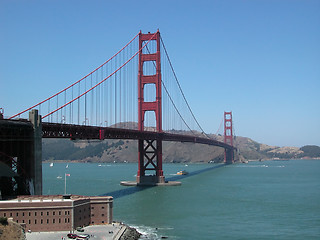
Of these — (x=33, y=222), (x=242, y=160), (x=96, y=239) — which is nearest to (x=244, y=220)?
(x=96, y=239)

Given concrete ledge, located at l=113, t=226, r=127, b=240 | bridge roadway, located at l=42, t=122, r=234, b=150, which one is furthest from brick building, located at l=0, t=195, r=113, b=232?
bridge roadway, located at l=42, t=122, r=234, b=150

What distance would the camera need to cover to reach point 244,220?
1629 inches

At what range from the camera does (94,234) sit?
1303 inches

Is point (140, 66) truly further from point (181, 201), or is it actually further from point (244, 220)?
point (244, 220)

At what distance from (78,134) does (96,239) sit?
2099cm

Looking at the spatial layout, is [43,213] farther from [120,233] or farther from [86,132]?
[86,132]

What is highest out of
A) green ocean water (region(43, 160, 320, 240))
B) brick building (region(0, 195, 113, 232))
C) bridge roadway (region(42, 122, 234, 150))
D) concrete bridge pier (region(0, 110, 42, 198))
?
bridge roadway (region(42, 122, 234, 150))

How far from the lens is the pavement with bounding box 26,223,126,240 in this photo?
104ft

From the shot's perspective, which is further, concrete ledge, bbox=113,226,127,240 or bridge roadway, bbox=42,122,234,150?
bridge roadway, bbox=42,122,234,150

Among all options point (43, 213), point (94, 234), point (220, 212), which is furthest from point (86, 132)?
point (94, 234)

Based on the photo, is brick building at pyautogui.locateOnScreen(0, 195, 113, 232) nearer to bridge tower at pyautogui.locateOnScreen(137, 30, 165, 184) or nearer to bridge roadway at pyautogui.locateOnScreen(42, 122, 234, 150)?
bridge roadway at pyautogui.locateOnScreen(42, 122, 234, 150)

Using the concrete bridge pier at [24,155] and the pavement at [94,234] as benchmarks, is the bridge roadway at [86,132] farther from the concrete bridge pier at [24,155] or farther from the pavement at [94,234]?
the pavement at [94,234]

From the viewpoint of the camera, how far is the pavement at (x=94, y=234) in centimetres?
3177

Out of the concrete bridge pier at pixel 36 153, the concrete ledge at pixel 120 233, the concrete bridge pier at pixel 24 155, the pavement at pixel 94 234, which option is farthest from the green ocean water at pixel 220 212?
the concrete bridge pier at pixel 24 155
